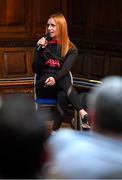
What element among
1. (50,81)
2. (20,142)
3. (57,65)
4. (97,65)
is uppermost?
(20,142)

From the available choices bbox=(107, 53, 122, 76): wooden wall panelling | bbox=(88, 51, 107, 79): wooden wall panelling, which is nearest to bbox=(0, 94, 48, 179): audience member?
bbox=(107, 53, 122, 76): wooden wall panelling

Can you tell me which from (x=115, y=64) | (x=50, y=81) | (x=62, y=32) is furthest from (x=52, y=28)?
(x=115, y=64)

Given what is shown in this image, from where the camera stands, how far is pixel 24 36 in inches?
217

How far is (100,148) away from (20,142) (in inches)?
10.1

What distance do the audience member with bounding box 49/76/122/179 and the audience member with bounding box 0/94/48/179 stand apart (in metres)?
0.13

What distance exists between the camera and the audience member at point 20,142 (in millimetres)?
1227

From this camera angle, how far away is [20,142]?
1231 millimetres

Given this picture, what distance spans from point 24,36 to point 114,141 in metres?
4.27

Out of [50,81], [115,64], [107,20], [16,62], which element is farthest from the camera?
[16,62]

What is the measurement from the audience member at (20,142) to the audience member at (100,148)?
0.13 m

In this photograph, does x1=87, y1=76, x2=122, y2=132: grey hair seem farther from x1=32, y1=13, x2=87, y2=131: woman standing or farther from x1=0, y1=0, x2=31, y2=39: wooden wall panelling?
x1=0, y1=0, x2=31, y2=39: wooden wall panelling

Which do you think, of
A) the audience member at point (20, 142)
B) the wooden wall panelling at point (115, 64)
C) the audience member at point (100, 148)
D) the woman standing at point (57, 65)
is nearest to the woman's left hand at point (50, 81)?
the woman standing at point (57, 65)

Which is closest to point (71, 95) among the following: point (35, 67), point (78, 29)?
point (35, 67)

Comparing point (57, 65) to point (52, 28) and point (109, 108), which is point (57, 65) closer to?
point (52, 28)
